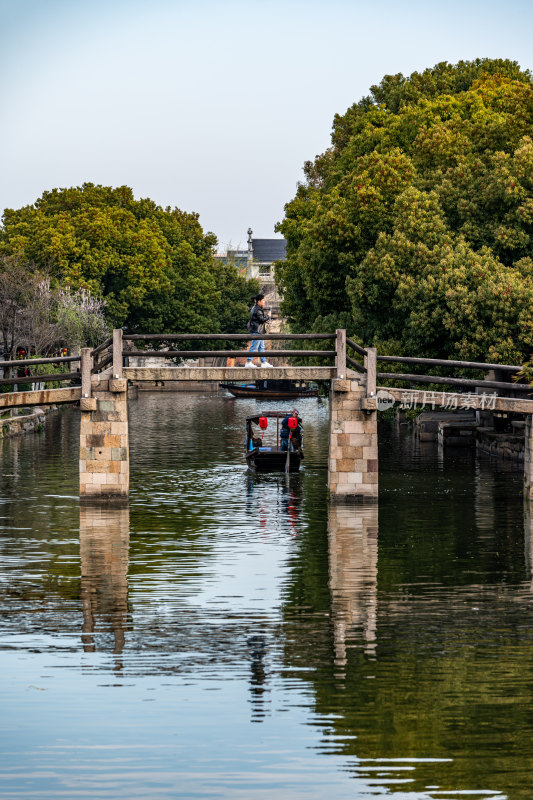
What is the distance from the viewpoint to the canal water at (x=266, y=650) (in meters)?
12.1

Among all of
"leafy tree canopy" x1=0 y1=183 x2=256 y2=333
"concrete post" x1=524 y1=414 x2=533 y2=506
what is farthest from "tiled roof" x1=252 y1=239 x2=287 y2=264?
"concrete post" x1=524 y1=414 x2=533 y2=506

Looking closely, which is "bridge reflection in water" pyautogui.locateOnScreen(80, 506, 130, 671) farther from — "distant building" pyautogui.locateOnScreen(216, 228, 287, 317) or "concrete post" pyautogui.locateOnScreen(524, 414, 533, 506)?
"distant building" pyautogui.locateOnScreen(216, 228, 287, 317)

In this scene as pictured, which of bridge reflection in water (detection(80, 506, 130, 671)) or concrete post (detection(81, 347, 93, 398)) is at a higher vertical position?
concrete post (detection(81, 347, 93, 398))

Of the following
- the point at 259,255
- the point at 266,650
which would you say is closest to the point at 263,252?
the point at 259,255

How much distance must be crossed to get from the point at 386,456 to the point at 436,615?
27.8 meters

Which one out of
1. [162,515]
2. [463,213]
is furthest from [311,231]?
[162,515]

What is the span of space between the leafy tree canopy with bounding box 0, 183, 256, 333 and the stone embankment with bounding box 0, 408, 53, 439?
26655 millimetres

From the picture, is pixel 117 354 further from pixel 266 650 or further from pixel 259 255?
pixel 259 255

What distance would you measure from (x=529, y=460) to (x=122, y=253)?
237 ft

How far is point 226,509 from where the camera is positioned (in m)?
32.2

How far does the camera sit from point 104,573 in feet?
74.3

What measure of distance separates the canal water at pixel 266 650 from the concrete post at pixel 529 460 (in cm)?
59

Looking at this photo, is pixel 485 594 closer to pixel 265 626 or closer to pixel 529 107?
pixel 265 626

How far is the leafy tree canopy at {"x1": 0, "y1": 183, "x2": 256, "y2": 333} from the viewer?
93.8 m
